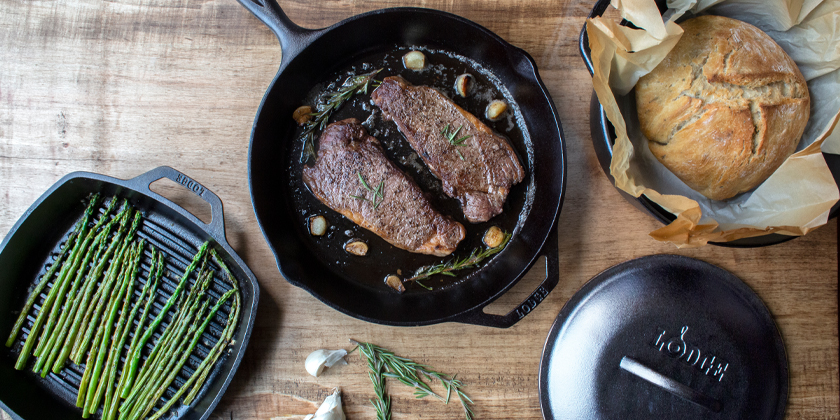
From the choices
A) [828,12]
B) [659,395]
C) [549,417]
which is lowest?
[549,417]

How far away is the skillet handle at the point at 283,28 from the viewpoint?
215 cm

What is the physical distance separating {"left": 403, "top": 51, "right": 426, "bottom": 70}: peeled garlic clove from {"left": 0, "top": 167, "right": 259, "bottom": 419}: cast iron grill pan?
1.27 meters

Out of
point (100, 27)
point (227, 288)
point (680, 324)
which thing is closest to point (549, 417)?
point (680, 324)

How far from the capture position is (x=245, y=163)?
2.43 metres

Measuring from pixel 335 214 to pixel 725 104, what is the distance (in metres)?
1.89

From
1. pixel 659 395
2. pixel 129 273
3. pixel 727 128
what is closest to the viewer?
pixel 727 128

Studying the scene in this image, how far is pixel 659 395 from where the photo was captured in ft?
7.14

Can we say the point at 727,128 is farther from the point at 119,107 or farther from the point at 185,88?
the point at 119,107

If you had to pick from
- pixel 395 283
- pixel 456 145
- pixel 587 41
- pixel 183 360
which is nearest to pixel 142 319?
pixel 183 360

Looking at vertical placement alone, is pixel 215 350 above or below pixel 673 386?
below

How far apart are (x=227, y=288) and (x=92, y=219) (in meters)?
0.83

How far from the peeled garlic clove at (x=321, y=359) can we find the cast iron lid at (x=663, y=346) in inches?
41.9

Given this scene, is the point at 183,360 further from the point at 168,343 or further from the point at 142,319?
the point at 142,319

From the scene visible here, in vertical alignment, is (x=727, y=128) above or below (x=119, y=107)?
above
